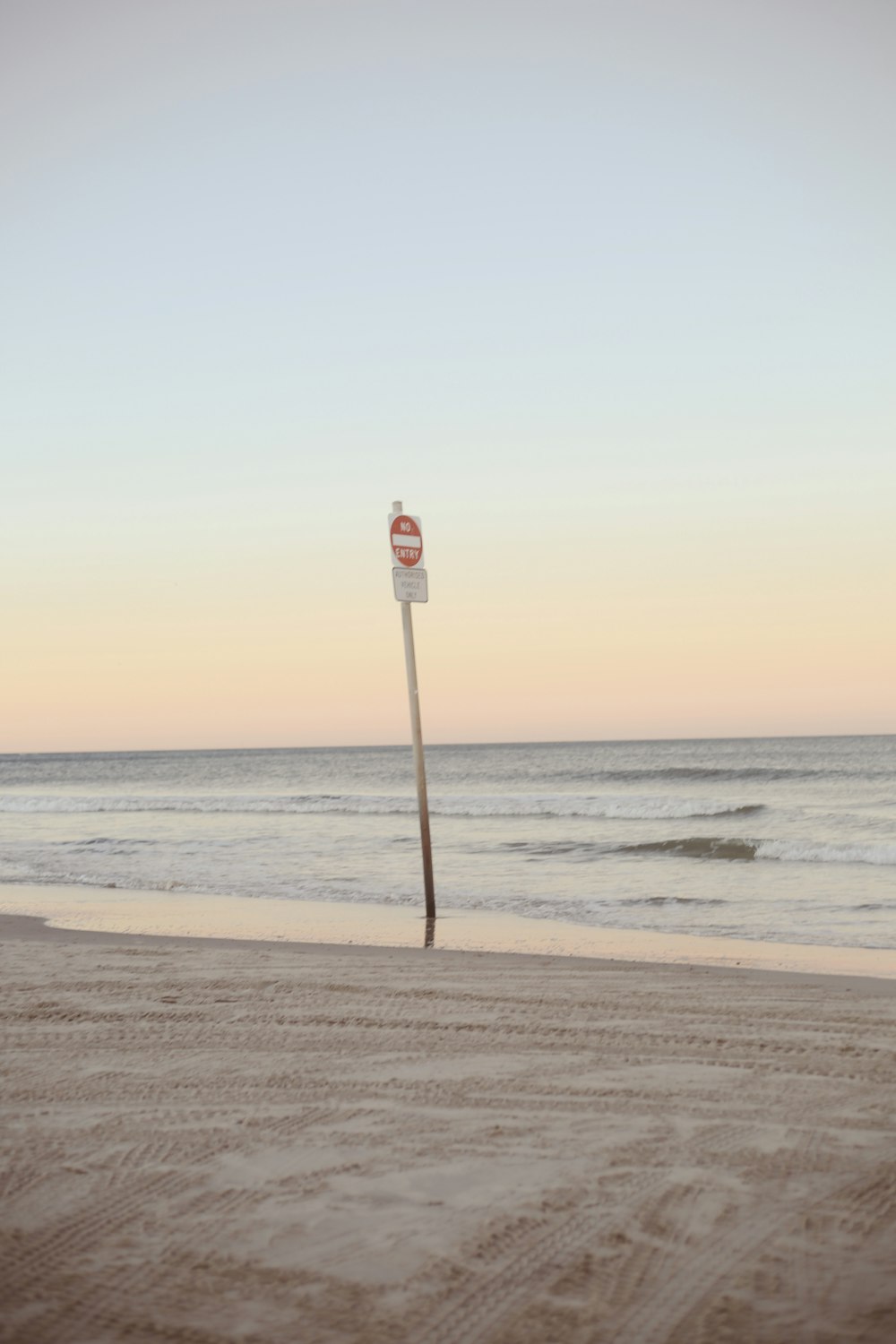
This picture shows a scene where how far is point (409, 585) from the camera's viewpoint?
9.19 m

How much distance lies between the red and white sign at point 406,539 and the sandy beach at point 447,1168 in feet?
14.9

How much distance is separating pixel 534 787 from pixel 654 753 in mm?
26554

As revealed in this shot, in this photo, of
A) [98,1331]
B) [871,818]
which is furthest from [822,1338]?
[871,818]

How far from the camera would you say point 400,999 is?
5.57 meters

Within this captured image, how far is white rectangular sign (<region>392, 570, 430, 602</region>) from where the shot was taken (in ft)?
29.8

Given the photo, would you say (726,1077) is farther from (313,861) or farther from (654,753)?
(654,753)

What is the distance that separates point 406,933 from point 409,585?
10.3 ft

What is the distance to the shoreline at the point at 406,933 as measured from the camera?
750cm

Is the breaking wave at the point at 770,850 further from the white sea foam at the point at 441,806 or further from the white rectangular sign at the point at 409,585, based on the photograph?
the white rectangular sign at the point at 409,585

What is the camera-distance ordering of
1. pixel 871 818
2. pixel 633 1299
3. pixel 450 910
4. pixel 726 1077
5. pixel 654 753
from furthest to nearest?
pixel 654 753, pixel 871 818, pixel 450 910, pixel 726 1077, pixel 633 1299

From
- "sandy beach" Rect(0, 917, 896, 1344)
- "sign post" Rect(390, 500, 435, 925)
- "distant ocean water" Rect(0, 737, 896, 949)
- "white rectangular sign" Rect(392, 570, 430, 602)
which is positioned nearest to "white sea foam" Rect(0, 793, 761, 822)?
"distant ocean water" Rect(0, 737, 896, 949)

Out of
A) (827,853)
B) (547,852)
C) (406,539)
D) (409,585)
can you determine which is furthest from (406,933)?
(827,853)

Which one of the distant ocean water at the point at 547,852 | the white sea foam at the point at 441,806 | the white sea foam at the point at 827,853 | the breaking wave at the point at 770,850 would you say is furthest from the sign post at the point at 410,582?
the white sea foam at the point at 441,806

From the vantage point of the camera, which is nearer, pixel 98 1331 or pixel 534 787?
pixel 98 1331
